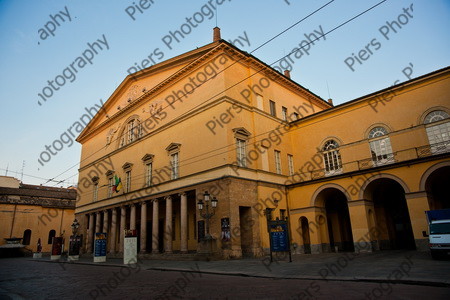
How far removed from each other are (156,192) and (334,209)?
623 inches

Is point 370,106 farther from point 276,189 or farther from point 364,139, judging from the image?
point 276,189

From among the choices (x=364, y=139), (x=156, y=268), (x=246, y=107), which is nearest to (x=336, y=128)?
(x=364, y=139)

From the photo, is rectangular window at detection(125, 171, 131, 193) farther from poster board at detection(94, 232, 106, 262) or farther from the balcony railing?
the balcony railing

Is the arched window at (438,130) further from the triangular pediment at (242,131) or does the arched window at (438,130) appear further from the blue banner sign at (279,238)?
the triangular pediment at (242,131)

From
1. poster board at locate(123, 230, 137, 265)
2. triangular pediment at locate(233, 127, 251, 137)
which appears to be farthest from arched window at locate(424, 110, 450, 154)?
poster board at locate(123, 230, 137, 265)

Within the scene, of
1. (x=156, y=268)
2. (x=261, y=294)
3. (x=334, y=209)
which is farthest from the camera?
(x=334, y=209)

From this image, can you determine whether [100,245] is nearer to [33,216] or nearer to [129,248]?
[129,248]

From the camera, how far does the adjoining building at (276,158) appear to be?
20406 mm

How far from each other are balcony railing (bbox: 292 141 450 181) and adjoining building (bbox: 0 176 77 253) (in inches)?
1440

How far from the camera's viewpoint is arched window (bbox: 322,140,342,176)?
2461cm

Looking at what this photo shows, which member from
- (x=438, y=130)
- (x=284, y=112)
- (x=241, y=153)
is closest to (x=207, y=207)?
(x=241, y=153)

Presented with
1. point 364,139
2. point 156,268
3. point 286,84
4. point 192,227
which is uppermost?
point 286,84

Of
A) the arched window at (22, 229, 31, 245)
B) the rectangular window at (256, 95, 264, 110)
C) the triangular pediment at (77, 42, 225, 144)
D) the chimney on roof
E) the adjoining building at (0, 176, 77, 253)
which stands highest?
the chimney on roof

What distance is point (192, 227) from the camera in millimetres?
26453
